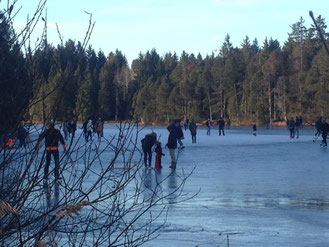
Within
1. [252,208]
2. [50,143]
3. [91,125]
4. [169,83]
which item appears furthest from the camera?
[169,83]

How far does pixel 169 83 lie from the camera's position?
5108 inches

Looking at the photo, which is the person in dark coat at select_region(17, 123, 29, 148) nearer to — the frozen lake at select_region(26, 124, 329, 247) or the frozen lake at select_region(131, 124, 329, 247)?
the frozen lake at select_region(26, 124, 329, 247)

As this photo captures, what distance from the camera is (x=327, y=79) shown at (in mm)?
96125

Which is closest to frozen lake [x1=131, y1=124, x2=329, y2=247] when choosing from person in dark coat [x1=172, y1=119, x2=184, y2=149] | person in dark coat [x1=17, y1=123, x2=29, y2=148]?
person in dark coat [x1=172, y1=119, x2=184, y2=149]

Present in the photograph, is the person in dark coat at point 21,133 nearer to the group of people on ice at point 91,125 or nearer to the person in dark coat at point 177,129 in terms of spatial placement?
the group of people on ice at point 91,125

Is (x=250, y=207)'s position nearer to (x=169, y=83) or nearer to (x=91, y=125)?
(x=91, y=125)

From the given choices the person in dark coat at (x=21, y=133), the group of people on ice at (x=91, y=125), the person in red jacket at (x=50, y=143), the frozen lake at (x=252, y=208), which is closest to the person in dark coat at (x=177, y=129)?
the frozen lake at (x=252, y=208)

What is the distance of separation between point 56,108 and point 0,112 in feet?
1.09

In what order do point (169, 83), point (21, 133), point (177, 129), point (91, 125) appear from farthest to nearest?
point (169, 83) → point (177, 129) → point (91, 125) → point (21, 133)

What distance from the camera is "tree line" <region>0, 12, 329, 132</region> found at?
420 cm

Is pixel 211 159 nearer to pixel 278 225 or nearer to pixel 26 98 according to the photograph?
pixel 278 225

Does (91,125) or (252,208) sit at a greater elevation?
(91,125)

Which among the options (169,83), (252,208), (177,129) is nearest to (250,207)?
(252,208)

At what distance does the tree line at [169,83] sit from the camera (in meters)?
4.20
